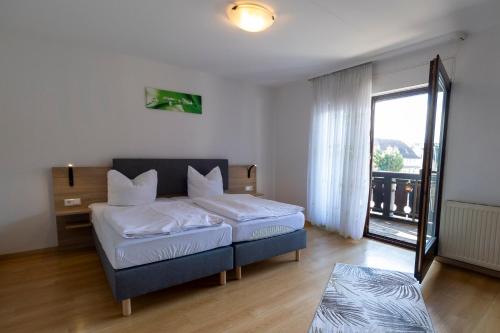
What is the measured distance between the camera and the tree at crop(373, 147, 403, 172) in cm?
432

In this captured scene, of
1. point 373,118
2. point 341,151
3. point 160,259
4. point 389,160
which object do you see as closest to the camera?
point 160,259

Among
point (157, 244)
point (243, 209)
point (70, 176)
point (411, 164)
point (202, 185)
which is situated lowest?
point (157, 244)

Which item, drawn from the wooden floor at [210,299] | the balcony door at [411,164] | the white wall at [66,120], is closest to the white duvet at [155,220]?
the wooden floor at [210,299]

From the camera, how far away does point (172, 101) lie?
3744 mm

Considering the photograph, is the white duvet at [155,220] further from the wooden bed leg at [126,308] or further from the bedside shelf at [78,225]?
the bedside shelf at [78,225]

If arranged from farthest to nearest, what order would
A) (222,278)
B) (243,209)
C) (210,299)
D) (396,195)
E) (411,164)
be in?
(396,195) < (411,164) < (243,209) < (222,278) < (210,299)

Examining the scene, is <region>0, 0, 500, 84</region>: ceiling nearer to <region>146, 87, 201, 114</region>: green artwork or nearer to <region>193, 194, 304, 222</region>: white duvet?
<region>146, 87, 201, 114</region>: green artwork

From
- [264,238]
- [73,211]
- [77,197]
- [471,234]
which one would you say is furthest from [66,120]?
[471,234]

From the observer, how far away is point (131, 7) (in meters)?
2.20

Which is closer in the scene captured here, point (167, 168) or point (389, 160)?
point (167, 168)

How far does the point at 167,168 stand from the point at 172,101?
3.43ft

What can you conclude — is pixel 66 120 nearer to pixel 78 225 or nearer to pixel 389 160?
pixel 78 225

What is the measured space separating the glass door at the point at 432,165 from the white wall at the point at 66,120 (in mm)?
3075

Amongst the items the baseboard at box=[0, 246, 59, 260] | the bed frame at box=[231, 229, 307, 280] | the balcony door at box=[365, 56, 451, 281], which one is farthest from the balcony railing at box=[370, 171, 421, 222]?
the baseboard at box=[0, 246, 59, 260]
